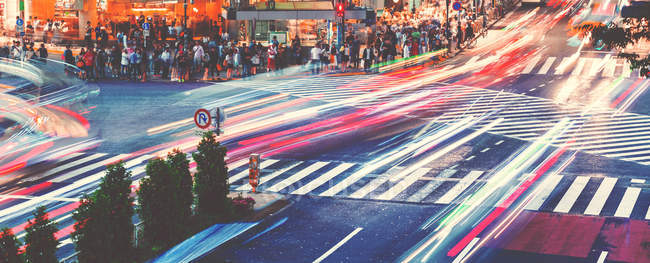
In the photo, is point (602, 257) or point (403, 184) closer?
point (602, 257)

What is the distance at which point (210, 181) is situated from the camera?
50.6 feet

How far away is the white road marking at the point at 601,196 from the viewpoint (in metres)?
16.4

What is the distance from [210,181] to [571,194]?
823cm

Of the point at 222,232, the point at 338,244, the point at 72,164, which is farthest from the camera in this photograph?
the point at 72,164

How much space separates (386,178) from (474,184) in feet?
7.07

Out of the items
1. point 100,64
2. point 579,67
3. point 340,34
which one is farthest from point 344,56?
point 579,67

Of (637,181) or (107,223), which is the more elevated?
(107,223)

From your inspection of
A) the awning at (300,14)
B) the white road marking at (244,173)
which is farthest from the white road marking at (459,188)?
the awning at (300,14)

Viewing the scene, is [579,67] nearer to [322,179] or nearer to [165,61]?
[165,61]

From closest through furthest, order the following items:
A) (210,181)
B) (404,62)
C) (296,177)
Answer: (210,181)
(296,177)
(404,62)

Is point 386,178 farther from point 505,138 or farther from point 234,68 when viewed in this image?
point 234,68

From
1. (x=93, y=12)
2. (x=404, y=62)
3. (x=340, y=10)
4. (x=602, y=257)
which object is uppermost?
(x=93, y=12)

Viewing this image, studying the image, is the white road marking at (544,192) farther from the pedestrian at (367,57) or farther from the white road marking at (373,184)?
the pedestrian at (367,57)

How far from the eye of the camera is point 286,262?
13.3 m
